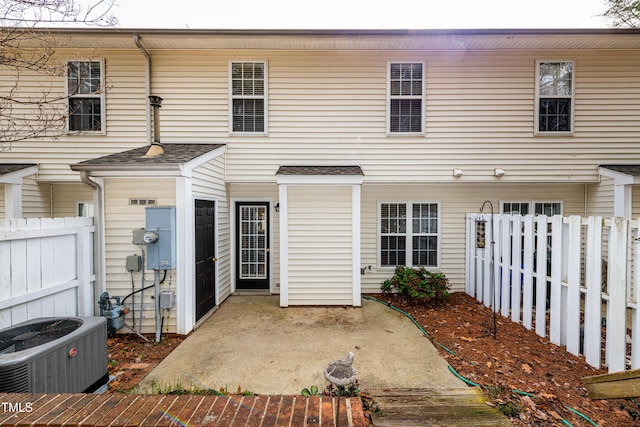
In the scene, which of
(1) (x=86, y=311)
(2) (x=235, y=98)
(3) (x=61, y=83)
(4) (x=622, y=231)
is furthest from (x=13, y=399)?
(3) (x=61, y=83)

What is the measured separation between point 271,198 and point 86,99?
468cm

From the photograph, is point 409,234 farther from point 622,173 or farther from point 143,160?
point 143,160

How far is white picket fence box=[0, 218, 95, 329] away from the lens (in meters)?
3.65

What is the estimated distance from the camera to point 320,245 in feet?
21.2

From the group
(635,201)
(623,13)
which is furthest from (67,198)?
(623,13)

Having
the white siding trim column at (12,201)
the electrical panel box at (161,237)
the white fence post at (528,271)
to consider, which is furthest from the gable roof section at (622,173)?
the white siding trim column at (12,201)

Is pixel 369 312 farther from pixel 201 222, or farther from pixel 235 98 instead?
pixel 235 98

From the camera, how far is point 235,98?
7.08m

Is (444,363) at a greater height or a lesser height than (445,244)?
lesser

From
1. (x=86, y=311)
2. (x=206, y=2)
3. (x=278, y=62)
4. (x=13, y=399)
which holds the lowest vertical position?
(x=86, y=311)

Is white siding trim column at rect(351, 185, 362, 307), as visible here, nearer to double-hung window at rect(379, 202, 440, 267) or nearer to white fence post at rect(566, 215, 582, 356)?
double-hung window at rect(379, 202, 440, 267)

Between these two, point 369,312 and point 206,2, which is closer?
point 369,312

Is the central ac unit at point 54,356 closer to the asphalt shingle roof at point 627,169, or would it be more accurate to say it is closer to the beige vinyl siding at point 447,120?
the beige vinyl siding at point 447,120

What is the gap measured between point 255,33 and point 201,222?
4.09m
